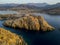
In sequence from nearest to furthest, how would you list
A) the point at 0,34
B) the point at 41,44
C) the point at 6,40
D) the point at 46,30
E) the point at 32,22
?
the point at 6,40
the point at 0,34
the point at 41,44
the point at 46,30
the point at 32,22

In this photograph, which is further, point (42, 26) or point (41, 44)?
point (42, 26)

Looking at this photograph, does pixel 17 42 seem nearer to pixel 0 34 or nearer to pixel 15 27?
pixel 0 34

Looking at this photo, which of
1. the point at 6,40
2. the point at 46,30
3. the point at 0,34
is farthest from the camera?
the point at 46,30

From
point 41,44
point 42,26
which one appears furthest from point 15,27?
point 41,44

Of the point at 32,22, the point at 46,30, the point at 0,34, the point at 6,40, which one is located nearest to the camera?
the point at 6,40

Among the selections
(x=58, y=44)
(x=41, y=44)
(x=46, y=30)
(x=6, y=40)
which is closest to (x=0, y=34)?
(x=6, y=40)

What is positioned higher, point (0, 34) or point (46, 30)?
point (0, 34)

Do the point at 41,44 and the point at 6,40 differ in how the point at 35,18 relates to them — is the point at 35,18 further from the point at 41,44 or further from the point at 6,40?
the point at 6,40

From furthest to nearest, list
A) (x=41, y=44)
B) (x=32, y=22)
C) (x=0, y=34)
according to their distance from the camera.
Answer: (x=32, y=22), (x=41, y=44), (x=0, y=34)

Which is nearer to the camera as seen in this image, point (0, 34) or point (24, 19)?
point (0, 34)
